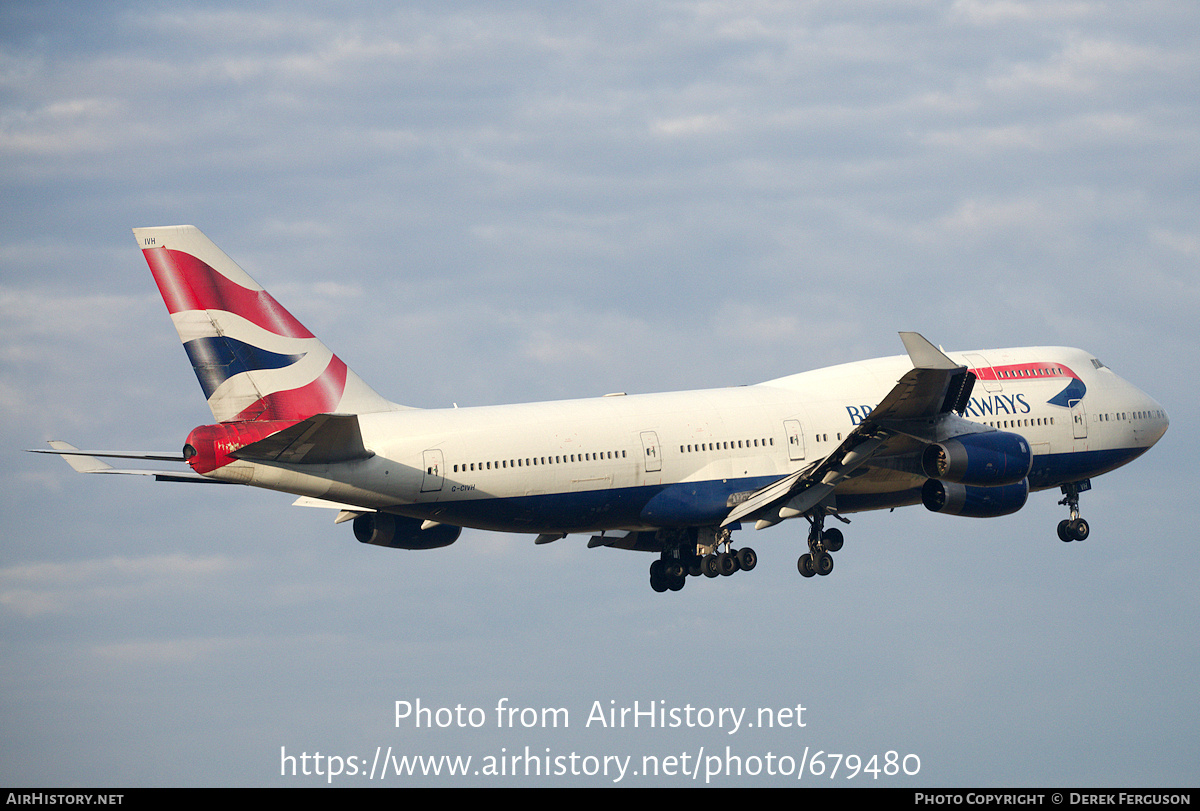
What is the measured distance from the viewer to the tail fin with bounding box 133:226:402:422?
149 ft

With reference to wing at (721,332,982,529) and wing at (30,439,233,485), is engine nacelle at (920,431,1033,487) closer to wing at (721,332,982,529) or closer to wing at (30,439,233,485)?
wing at (721,332,982,529)

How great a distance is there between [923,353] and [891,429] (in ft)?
10.9

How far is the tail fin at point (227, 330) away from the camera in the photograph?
45500mm

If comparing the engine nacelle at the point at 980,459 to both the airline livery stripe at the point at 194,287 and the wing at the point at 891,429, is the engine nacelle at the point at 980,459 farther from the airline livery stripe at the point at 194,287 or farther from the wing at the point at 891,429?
the airline livery stripe at the point at 194,287

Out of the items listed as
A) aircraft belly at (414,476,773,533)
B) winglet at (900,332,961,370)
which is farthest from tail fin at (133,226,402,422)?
winglet at (900,332,961,370)

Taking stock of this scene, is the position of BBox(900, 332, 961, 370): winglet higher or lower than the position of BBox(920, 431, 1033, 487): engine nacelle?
A: higher

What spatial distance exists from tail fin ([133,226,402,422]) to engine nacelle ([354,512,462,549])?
502 cm

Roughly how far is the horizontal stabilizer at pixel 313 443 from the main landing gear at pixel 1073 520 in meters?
26.5

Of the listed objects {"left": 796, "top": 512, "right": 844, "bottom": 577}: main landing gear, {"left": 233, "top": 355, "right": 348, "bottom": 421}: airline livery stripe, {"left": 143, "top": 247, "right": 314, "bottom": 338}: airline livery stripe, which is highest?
{"left": 143, "top": 247, "right": 314, "bottom": 338}: airline livery stripe

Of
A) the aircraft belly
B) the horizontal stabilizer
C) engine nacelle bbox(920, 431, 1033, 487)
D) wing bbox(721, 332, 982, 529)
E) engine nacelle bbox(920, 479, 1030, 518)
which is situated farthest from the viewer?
engine nacelle bbox(920, 479, 1030, 518)

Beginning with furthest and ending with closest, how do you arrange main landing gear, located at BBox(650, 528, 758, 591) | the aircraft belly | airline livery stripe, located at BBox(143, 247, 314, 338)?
1. main landing gear, located at BBox(650, 528, 758, 591)
2. the aircraft belly
3. airline livery stripe, located at BBox(143, 247, 314, 338)

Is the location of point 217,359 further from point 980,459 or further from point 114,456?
point 980,459

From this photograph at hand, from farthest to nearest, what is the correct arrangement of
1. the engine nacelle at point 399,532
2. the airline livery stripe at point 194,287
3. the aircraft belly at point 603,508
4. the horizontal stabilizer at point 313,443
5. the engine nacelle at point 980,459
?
the engine nacelle at point 399,532
the engine nacelle at point 980,459
the aircraft belly at point 603,508
the airline livery stripe at point 194,287
the horizontal stabilizer at point 313,443

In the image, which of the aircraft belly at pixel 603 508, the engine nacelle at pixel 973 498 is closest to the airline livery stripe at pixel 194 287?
the aircraft belly at pixel 603 508
